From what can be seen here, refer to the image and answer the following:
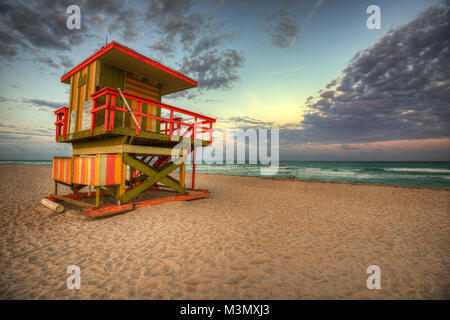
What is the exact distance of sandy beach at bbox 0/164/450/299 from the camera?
3070mm

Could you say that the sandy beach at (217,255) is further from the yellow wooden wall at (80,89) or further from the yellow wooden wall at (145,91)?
the yellow wooden wall at (145,91)

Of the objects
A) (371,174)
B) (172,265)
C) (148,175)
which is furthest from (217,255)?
(371,174)

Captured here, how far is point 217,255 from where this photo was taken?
165 inches

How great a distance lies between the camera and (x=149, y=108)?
9.15 m

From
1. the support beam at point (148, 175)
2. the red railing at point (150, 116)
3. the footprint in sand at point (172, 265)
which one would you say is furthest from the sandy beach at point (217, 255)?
the red railing at point (150, 116)

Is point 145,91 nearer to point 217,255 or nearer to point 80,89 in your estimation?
point 80,89

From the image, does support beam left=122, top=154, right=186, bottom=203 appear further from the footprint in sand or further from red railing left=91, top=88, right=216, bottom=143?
the footprint in sand

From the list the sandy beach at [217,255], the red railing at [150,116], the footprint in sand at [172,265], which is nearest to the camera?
the sandy beach at [217,255]

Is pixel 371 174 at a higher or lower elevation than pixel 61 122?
lower

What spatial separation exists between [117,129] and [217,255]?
17.1 feet

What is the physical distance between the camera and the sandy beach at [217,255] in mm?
3070

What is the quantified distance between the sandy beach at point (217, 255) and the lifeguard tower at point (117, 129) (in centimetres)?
121

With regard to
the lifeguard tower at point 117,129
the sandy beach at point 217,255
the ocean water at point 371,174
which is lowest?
the sandy beach at point 217,255

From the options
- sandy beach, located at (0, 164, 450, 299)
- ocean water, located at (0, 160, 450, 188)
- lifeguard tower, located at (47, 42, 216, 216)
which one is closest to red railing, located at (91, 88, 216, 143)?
lifeguard tower, located at (47, 42, 216, 216)
